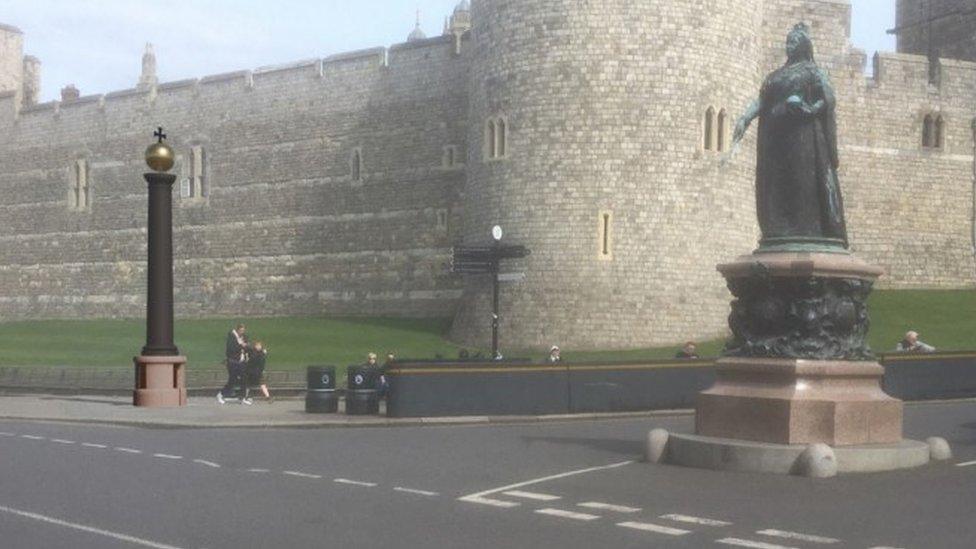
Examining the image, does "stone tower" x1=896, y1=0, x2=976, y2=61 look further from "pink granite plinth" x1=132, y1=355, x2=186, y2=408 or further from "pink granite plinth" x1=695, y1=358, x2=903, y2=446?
"pink granite plinth" x1=695, y1=358, x2=903, y2=446

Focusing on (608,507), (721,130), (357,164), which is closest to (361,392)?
(608,507)

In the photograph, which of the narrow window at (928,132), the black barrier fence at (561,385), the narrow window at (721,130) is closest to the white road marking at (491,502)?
the black barrier fence at (561,385)

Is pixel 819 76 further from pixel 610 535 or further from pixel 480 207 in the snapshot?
pixel 480 207

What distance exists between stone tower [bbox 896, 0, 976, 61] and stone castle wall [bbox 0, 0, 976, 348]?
164 inches

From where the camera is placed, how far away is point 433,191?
1807 inches

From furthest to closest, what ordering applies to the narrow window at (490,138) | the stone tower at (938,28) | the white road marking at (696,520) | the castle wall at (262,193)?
the stone tower at (938,28) < the castle wall at (262,193) < the narrow window at (490,138) < the white road marking at (696,520)

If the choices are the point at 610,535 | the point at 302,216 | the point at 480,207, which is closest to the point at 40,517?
the point at 610,535

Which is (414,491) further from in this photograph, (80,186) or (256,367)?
(80,186)

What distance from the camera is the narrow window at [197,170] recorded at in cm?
5359

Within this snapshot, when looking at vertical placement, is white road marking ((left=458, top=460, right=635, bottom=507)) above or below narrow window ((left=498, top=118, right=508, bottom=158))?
below

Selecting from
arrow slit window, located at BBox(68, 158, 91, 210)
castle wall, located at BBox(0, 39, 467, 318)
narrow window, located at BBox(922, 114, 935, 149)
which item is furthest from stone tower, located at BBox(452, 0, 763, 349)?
arrow slit window, located at BBox(68, 158, 91, 210)

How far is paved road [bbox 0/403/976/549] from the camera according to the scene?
1084 centimetres

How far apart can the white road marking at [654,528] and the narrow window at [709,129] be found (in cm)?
2629

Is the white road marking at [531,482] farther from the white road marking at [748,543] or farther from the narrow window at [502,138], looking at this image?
the narrow window at [502,138]
